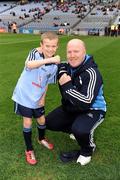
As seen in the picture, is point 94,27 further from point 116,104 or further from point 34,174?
point 34,174

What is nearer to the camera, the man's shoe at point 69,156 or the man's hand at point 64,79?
the man's hand at point 64,79

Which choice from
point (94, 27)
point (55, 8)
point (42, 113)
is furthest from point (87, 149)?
point (55, 8)

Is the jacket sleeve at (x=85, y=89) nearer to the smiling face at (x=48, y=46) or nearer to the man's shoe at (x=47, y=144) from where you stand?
the smiling face at (x=48, y=46)

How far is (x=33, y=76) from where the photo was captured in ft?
16.8

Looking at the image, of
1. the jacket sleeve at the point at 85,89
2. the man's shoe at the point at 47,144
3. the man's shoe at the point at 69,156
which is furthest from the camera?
the man's shoe at the point at 47,144

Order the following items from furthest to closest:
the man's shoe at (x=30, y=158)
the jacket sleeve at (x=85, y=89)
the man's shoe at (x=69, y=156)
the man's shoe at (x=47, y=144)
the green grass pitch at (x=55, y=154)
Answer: the man's shoe at (x=47, y=144), the man's shoe at (x=69, y=156), the man's shoe at (x=30, y=158), the jacket sleeve at (x=85, y=89), the green grass pitch at (x=55, y=154)

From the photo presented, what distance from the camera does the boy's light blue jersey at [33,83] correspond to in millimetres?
5121

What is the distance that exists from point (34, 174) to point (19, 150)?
2.65 ft

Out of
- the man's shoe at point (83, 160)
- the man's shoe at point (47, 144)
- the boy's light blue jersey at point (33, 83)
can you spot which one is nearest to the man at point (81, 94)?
the man's shoe at point (83, 160)

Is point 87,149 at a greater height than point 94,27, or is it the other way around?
point 87,149

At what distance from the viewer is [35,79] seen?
5129 mm

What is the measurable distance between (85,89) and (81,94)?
84mm

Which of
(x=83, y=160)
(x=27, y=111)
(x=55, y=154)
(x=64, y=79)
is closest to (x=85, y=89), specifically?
(x=64, y=79)

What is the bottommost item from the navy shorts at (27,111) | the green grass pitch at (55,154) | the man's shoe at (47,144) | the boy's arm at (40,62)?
the green grass pitch at (55,154)
